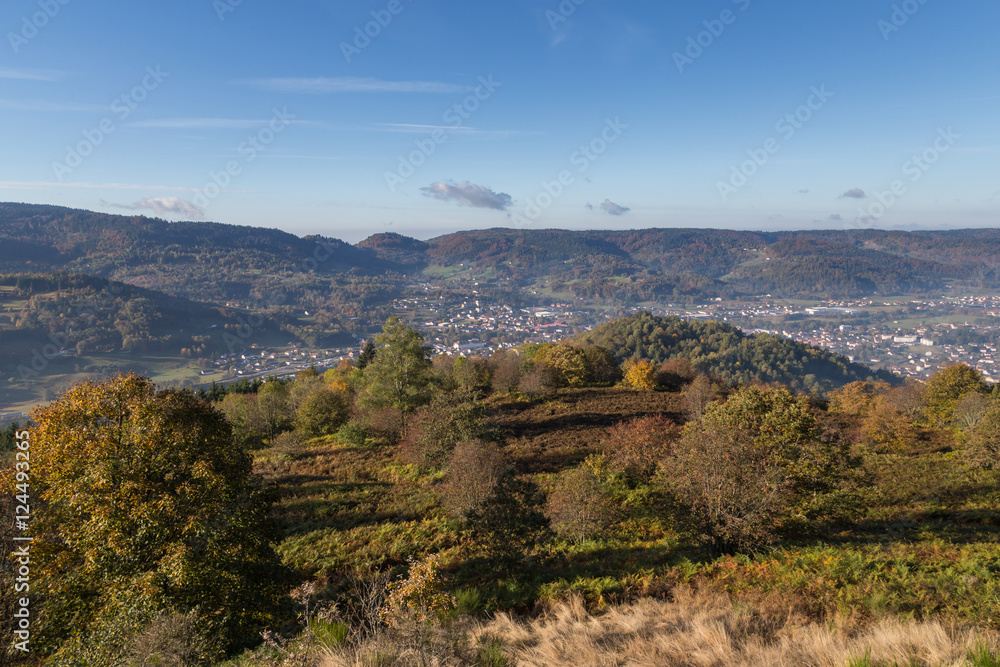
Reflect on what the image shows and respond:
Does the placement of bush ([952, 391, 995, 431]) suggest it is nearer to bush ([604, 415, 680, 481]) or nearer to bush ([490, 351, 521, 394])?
bush ([604, 415, 680, 481])

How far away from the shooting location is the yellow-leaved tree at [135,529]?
24.9 ft

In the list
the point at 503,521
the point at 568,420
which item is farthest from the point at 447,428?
the point at 568,420

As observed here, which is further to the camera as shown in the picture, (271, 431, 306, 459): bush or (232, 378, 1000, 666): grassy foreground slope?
(271, 431, 306, 459): bush

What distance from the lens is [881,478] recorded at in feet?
59.2

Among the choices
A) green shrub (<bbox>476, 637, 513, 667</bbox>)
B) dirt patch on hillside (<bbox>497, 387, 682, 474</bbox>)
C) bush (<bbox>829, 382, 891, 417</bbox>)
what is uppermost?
green shrub (<bbox>476, 637, 513, 667</bbox>)

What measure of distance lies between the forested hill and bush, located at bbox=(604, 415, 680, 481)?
7338cm

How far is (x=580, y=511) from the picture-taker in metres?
13.1

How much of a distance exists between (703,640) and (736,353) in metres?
113

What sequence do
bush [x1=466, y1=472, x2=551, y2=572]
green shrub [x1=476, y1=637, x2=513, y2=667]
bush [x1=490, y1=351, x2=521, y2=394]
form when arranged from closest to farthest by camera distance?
1. green shrub [x1=476, y1=637, x2=513, y2=667]
2. bush [x1=466, y1=472, x2=551, y2=572]
3. bush [x1=490, y1=351, x2=521, y2=394]

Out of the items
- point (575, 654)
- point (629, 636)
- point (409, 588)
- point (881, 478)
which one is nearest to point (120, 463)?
point (409, 588)

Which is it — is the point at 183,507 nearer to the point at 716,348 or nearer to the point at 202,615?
the point at 202,615

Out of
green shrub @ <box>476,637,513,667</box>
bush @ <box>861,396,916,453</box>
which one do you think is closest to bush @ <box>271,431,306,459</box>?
green shrub @ <box>476,637,513,667</box>

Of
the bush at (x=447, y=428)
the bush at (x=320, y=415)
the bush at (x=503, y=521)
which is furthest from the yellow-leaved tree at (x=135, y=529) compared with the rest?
the bush at (x=320, y=415)

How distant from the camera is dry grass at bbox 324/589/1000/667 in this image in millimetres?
4938
